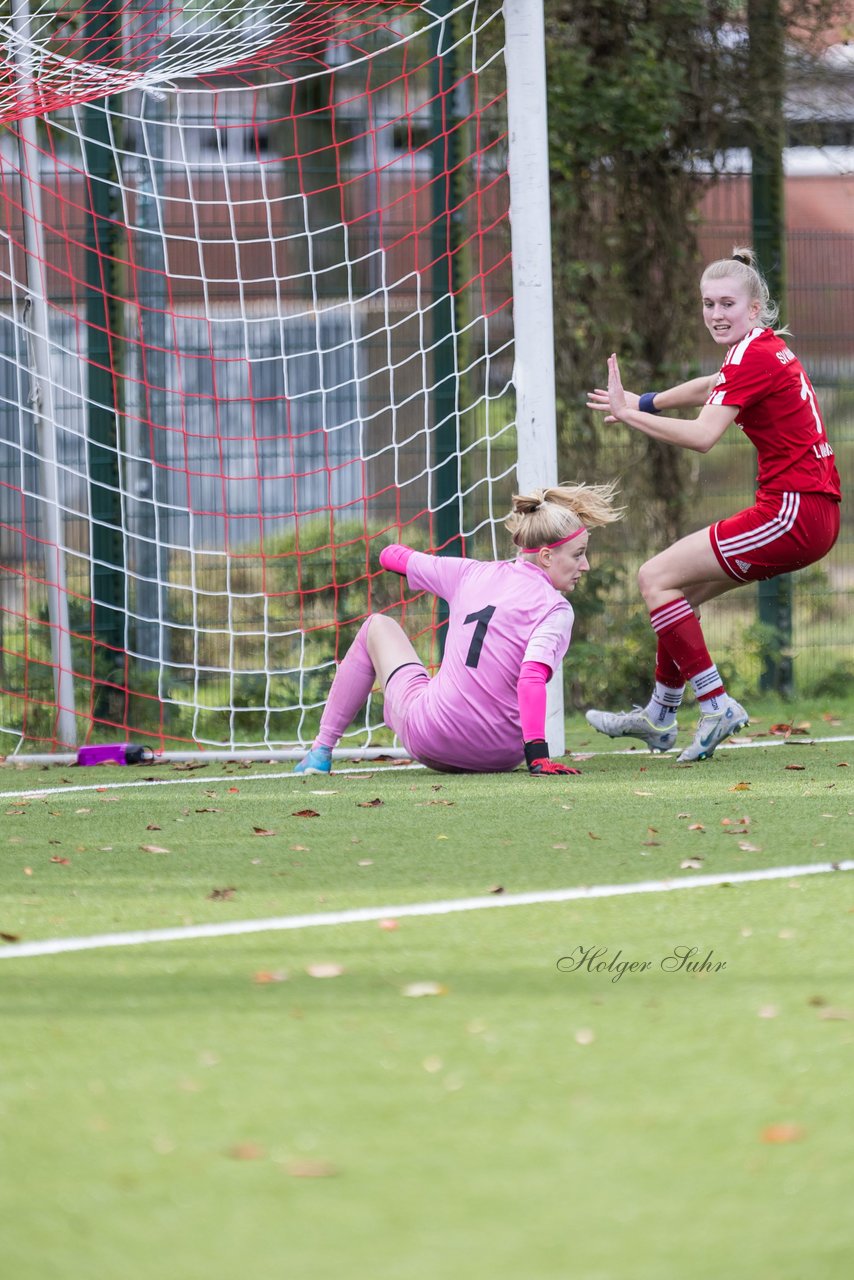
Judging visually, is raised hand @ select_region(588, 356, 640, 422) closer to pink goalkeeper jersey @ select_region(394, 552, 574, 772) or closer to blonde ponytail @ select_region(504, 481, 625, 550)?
blonde ponytail @ select_region(504, 481, 625, 550)

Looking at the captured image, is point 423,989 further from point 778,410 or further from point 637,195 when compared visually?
point 637,195

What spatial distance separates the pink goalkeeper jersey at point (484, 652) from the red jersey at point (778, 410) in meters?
0.84

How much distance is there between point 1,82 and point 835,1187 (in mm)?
6376

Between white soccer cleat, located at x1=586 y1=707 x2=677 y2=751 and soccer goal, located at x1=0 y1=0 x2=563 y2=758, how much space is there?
1.81 meters

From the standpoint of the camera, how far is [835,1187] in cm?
171

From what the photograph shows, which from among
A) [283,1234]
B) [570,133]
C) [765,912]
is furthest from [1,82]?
[283,1234]

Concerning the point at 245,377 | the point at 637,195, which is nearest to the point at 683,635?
the point at 245,377

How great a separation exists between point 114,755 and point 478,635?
A: 1.96m

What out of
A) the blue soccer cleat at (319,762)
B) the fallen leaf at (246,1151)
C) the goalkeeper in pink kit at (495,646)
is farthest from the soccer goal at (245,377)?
the fallen leaf at (246,1151)

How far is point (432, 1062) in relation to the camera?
2172 mm

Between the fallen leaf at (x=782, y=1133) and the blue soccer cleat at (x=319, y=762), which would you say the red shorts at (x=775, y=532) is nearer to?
the blue soccer cleat at (x=319, y=762)

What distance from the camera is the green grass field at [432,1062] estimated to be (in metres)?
1.61

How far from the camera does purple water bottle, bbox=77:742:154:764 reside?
650cm

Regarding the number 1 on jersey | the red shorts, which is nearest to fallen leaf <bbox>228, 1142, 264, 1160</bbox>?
the number 1 on jersey
